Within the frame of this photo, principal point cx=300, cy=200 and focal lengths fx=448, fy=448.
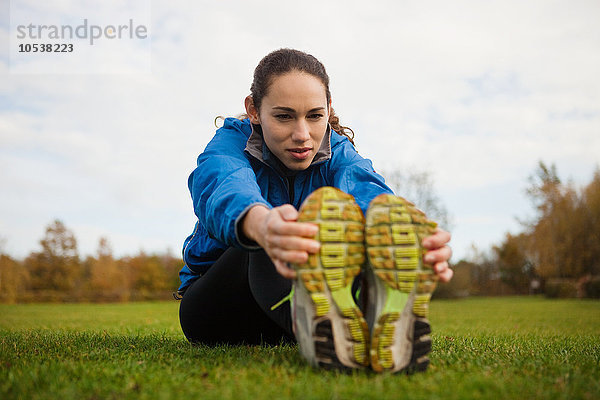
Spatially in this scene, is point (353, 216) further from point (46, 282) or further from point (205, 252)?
point (46, 282)

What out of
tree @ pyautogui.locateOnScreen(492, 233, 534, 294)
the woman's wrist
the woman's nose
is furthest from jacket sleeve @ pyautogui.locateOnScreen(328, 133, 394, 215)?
tree @ pyautogui.locateOnScreen(492, 233, 534, 294)

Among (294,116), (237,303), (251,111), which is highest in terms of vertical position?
(251,111)

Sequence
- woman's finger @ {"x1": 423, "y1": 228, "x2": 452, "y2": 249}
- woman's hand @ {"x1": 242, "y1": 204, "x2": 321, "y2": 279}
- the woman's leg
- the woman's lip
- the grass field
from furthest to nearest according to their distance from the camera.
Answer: the woman's lip → the woman's leg → woman's finger @ {"x1": 423, "y1": 228, "x2": 452, "y2": 249} → woman's hand @ {"x1": 242, "y1": 204, "x2": 321, "y2": 279} → the grass field

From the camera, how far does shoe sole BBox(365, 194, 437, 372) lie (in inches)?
68.8

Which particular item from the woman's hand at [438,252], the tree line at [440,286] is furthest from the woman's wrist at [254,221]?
the tree line at [440,286]

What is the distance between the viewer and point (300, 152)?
104 inches

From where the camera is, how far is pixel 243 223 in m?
1.92

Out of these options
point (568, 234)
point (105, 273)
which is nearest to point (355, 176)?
point (568, 234)

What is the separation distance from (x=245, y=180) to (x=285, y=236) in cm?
60

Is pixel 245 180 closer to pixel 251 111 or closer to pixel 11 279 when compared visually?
pixel 251 111

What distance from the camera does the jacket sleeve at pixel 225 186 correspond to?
1.96m

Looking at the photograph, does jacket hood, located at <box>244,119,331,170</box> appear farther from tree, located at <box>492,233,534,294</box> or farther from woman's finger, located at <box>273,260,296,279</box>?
tree, located at <box>492,233,534,294</box>

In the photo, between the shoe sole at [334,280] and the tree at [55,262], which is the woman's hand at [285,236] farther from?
the tree at [55,262]

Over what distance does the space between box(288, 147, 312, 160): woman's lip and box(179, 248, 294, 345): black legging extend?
0.64 m
